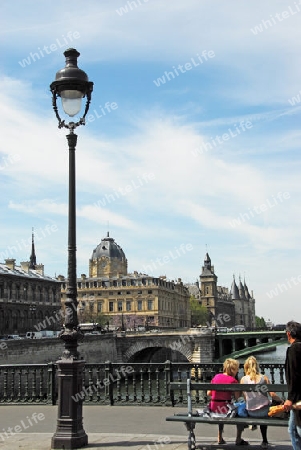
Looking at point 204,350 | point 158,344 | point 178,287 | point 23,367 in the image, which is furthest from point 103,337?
point 178,287

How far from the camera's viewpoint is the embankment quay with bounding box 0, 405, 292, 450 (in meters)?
8.59

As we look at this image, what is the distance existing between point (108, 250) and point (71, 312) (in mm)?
121998

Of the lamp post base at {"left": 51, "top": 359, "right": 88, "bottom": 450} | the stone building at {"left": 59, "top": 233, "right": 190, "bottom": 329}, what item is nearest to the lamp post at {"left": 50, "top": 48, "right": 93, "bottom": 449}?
the lamp post base at {"left": 51, "top": 359, "right": 88, "bottom": 450}

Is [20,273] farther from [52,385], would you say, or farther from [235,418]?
[235,418]

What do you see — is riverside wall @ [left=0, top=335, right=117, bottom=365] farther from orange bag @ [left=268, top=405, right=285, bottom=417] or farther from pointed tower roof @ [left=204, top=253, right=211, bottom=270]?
pointed tower roof @ [left=204, top=253, right=211, bottom=270]

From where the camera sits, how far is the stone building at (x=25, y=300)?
6638 cm

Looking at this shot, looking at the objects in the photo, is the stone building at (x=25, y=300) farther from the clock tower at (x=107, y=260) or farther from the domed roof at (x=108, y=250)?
the domed roof at (x=108, y=250)

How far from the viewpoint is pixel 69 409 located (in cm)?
866

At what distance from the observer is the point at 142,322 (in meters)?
111

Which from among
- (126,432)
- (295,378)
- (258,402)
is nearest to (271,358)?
(126,432)

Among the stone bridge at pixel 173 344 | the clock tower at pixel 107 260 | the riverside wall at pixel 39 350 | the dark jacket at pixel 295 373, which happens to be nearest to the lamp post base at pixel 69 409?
the dark jacket at pixel 295 373

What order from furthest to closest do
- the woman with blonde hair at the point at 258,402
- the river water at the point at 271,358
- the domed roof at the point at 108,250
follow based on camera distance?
the domed roof at the point at 108,250, the river water at the point at 271,358, the woman with blonde hair at the point at 258,402

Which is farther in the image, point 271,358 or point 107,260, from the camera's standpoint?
point 107,260

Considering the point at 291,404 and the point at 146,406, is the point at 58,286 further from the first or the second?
the point at 291,404
